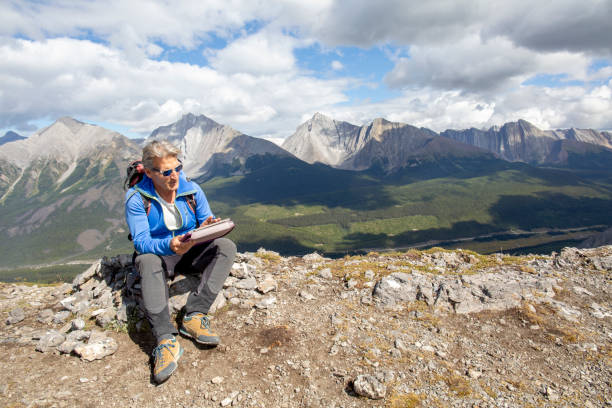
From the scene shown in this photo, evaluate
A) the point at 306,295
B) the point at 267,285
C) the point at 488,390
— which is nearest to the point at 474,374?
the point at 488,390

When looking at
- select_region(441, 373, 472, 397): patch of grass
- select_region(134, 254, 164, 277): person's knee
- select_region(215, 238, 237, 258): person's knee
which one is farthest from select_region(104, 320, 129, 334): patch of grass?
select_region(441, 373, 472, 397): patch of grass

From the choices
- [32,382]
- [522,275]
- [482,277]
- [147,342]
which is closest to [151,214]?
[147,342]

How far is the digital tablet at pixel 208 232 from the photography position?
6559 millimetres

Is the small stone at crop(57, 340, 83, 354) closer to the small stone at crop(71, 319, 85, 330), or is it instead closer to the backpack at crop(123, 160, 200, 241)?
the small stone at crop(71, 319, 85, 330)

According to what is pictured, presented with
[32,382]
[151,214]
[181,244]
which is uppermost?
[151,214]

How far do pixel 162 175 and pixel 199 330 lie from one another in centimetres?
382

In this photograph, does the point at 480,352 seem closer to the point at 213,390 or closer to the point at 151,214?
the point at 213,390

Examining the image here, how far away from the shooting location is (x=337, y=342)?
7203mm

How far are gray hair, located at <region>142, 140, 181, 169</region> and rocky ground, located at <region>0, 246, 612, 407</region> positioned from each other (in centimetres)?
376

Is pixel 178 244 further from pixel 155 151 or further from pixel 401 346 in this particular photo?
pixel 401 346

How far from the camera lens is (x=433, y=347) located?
7.16 m

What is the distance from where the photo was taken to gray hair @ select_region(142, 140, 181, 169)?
714 cm

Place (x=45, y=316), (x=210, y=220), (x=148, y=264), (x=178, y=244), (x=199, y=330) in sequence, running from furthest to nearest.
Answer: (x=45, y=316) → (x=210, y=220) → (x=148, y=264) → (x=199, y=330) → (x=178, y=244)

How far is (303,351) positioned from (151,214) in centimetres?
504
